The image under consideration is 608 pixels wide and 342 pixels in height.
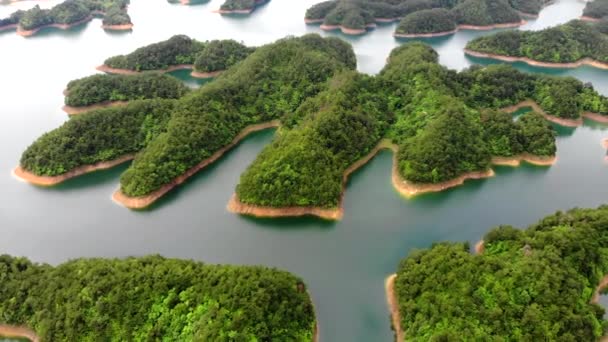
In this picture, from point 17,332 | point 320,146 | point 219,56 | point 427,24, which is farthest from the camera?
point 427,24

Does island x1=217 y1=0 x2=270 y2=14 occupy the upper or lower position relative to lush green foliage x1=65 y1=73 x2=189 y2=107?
lower

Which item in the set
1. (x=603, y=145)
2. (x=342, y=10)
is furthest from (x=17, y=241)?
(x=342, y=10)

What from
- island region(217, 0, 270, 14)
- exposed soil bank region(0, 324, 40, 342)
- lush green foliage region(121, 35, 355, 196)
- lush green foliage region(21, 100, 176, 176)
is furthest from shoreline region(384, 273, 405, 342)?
island region(217, 0, 270, 14)

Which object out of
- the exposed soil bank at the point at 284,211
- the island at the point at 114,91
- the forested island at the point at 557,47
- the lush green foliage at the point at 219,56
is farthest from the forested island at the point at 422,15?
the exposed soil bank at the point at 284,211

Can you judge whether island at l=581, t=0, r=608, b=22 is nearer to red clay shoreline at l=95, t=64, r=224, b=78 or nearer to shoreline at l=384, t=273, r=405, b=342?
red clay shoreline at l=95, t=64, r=224, b=78

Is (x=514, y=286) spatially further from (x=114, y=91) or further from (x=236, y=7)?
(x=236, y=7)

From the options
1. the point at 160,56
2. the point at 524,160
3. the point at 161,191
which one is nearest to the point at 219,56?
the point at 160,56

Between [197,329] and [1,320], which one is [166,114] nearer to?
[1,320]
